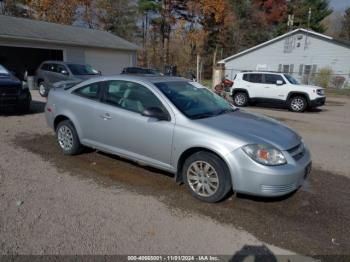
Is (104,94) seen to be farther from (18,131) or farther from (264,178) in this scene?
(18,131)

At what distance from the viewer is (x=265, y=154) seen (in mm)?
3848

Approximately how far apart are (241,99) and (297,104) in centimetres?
272

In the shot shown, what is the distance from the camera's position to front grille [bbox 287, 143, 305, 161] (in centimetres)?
407

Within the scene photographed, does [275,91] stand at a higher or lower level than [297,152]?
higher

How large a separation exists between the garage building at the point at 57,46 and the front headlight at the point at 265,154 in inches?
719

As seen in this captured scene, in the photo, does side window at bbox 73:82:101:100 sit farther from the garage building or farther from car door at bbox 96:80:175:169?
the garage building

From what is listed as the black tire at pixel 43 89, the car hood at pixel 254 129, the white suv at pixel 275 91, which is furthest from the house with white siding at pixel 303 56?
the car hood at pixel 254 129

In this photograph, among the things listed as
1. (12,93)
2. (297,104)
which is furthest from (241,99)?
(12,93)

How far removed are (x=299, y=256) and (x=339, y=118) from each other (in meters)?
10.8

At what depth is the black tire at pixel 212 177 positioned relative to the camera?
4027 mm

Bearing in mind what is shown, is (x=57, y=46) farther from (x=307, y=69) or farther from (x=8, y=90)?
(x=307, y=69)

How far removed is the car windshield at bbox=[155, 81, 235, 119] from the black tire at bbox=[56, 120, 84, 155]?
196 centimetres

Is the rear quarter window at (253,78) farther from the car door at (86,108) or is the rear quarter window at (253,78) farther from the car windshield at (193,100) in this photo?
the car door at (86,108)

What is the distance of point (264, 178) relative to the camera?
3.79m
